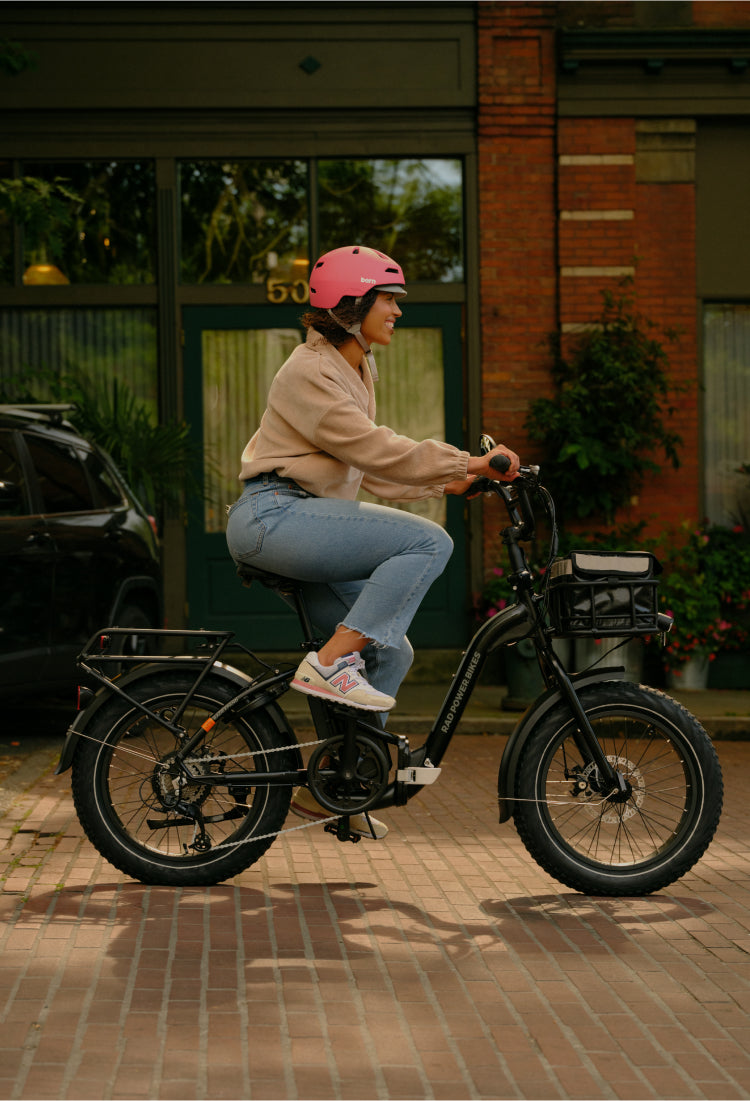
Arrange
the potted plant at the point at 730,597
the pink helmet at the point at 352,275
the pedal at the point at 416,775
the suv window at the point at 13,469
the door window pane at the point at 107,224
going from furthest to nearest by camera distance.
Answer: the door window pane at the point at 107,224 < the potted plant at the point at 730,597 < the suv window at the point at 13,469 < the pink helmet at the point at 352,275 < the pedal at the point at 416,775

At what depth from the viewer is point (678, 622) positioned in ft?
34.3

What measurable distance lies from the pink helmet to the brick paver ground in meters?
2.03

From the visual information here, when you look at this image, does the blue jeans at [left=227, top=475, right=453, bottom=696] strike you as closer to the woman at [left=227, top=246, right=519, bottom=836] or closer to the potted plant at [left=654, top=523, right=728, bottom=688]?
the woman at [left=227, top=246, right=519, bottom=836]

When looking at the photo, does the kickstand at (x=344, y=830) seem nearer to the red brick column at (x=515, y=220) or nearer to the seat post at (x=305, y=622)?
the seat post at (x=305, y=622)

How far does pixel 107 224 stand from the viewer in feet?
38.8

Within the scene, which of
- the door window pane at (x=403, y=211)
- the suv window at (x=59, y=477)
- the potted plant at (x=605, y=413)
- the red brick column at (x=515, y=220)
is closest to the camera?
the suv window at (x=59, y=477)

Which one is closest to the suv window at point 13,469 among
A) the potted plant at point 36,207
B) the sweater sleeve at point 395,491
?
the potted plant at point 36,207

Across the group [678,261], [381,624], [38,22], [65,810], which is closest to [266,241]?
[38,22]

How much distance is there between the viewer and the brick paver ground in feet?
10.8

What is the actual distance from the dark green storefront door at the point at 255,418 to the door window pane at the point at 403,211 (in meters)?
0.44

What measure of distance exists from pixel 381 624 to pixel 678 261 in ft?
26.2

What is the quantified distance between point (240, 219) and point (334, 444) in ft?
25.1

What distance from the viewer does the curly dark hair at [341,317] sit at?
4828 millimetres

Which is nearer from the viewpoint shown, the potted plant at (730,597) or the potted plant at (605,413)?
the potted plant at (730,597)
